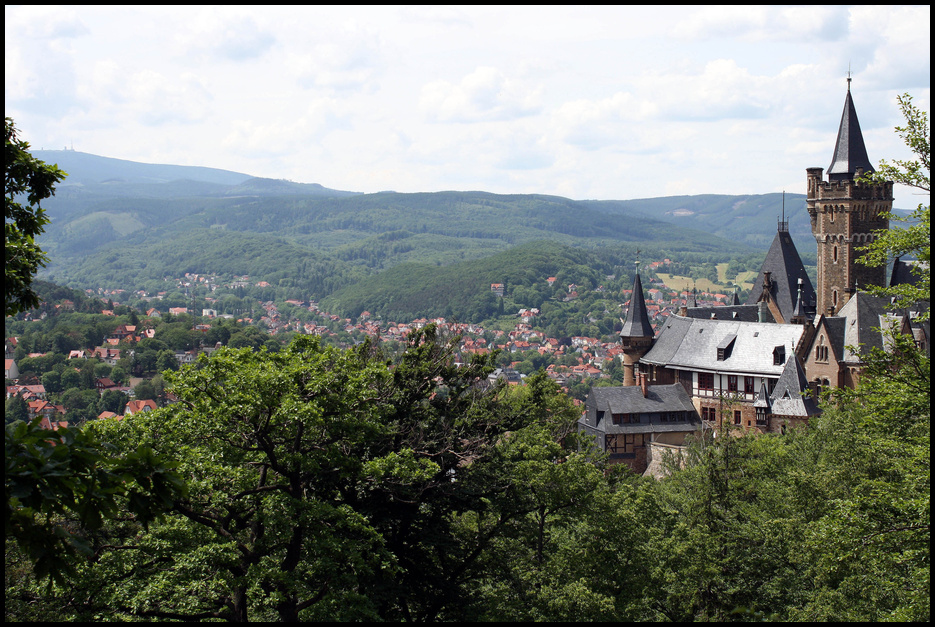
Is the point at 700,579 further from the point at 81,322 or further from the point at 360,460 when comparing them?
the point at 81,322

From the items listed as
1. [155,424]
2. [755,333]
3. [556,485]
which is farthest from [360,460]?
[755,333]

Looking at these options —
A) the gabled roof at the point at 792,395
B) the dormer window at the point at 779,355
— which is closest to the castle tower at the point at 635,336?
the dormer window at the point at 779,355

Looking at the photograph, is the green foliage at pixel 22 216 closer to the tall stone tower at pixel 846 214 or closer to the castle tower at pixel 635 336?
the castle tower at pixel 635 336

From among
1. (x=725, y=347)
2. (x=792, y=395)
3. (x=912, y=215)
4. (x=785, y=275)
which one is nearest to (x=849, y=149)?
(x=785, y=275)

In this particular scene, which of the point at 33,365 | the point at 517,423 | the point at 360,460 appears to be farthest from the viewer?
the point at 33,365

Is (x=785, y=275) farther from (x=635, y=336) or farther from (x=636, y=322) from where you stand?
(x=635, y=336)

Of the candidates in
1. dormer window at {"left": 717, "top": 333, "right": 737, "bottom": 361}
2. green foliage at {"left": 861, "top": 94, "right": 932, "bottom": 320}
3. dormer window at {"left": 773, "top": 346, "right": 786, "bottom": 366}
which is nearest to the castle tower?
dormer window at {"left": 717, "top": 333, "right": 737, "bottom": 361}

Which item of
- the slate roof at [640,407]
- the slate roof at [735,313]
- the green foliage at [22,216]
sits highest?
the green foliage at [22,216]
